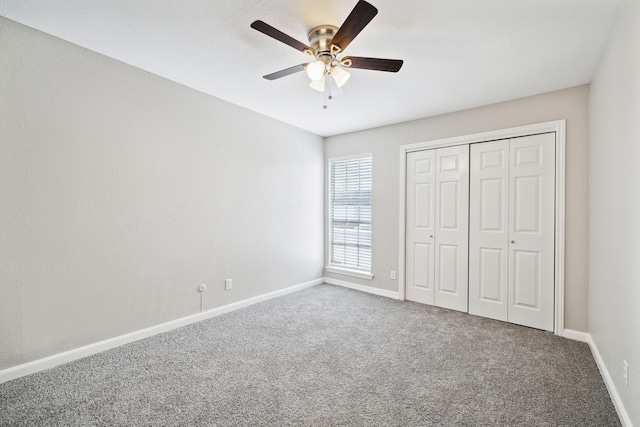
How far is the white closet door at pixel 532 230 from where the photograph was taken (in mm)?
3125

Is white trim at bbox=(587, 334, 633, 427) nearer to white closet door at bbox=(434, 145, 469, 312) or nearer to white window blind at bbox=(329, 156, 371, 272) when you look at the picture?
white closet door at bbox=(434, 145, 469, 312)

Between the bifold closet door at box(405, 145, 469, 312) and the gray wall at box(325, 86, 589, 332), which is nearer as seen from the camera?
the gray wall at box(325, 86, 589, 332)

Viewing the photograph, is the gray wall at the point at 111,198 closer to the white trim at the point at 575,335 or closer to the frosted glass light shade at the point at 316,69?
the frosted glass light shade at the point at 316,69

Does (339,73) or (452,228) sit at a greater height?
(339,73)

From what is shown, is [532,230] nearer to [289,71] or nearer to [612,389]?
[612,389]

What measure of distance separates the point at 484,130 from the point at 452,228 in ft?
4.10

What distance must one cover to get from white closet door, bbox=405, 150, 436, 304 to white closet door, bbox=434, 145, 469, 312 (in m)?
0.08

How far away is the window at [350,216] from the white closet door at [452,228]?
1061 millimetres

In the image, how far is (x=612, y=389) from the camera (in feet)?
6.55

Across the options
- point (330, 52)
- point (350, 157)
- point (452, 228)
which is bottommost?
point (452, 228)

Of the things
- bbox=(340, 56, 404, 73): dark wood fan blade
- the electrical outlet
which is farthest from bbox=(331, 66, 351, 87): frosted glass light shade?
the electrical outlet

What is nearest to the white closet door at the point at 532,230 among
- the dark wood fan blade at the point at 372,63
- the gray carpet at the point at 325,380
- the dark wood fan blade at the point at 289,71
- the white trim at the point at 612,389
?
the gray carpet at the point at 325,380

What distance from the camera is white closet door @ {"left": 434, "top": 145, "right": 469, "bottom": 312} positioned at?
12.1 feet

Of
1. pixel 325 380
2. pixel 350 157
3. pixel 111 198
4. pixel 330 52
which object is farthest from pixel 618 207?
pixel 111 198
